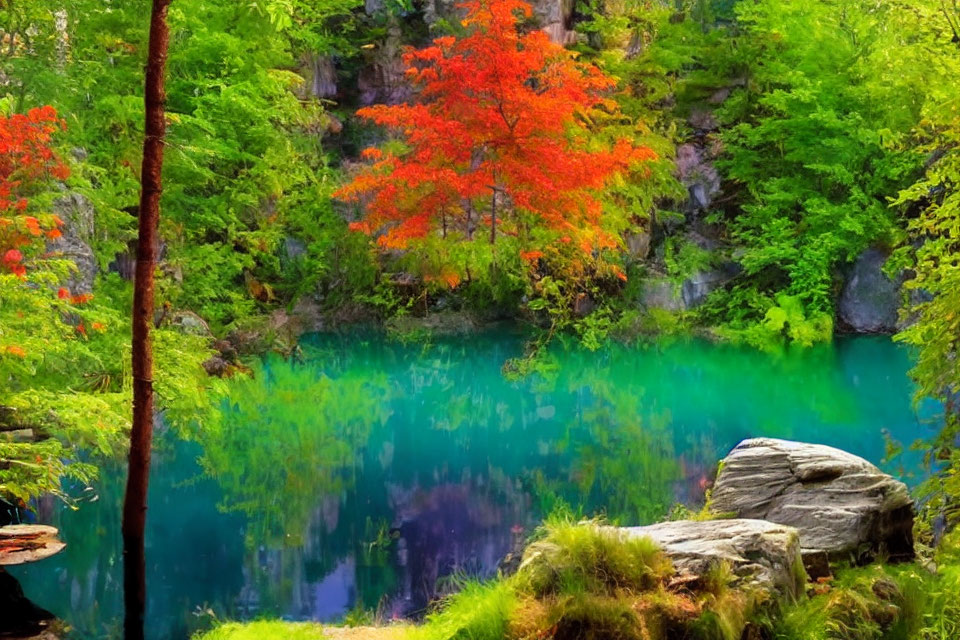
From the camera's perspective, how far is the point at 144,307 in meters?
5.48

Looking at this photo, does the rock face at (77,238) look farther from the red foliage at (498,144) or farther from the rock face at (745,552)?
the rock face at (745,552)

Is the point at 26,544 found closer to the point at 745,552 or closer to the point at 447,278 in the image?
the point at 745,552

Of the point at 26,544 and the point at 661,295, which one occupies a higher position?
the point at 661,295

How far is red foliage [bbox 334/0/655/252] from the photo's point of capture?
43.8 feet

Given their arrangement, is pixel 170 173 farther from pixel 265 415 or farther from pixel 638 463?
pixel 638 463

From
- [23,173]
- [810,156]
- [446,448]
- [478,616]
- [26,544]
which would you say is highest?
[810,156]

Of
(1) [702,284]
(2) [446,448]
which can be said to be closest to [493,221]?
(1) [702,284]

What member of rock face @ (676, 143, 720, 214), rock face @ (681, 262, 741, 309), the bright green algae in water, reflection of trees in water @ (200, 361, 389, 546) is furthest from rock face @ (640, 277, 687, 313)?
reflection of trees in water @ (200, 361, 389, 546)

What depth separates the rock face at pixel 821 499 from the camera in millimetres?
5402

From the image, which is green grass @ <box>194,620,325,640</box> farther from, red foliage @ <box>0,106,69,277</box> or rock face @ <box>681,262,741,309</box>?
rock face @ <box>681,262,741,309</box>

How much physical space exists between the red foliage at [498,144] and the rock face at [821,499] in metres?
7.90

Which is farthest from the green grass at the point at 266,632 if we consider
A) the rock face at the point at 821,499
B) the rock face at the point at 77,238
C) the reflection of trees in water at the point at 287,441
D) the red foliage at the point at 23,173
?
the rock face at the point at 77,238

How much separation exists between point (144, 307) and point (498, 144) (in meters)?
8.96

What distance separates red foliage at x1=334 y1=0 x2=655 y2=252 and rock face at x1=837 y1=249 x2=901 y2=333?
486 centimetres
